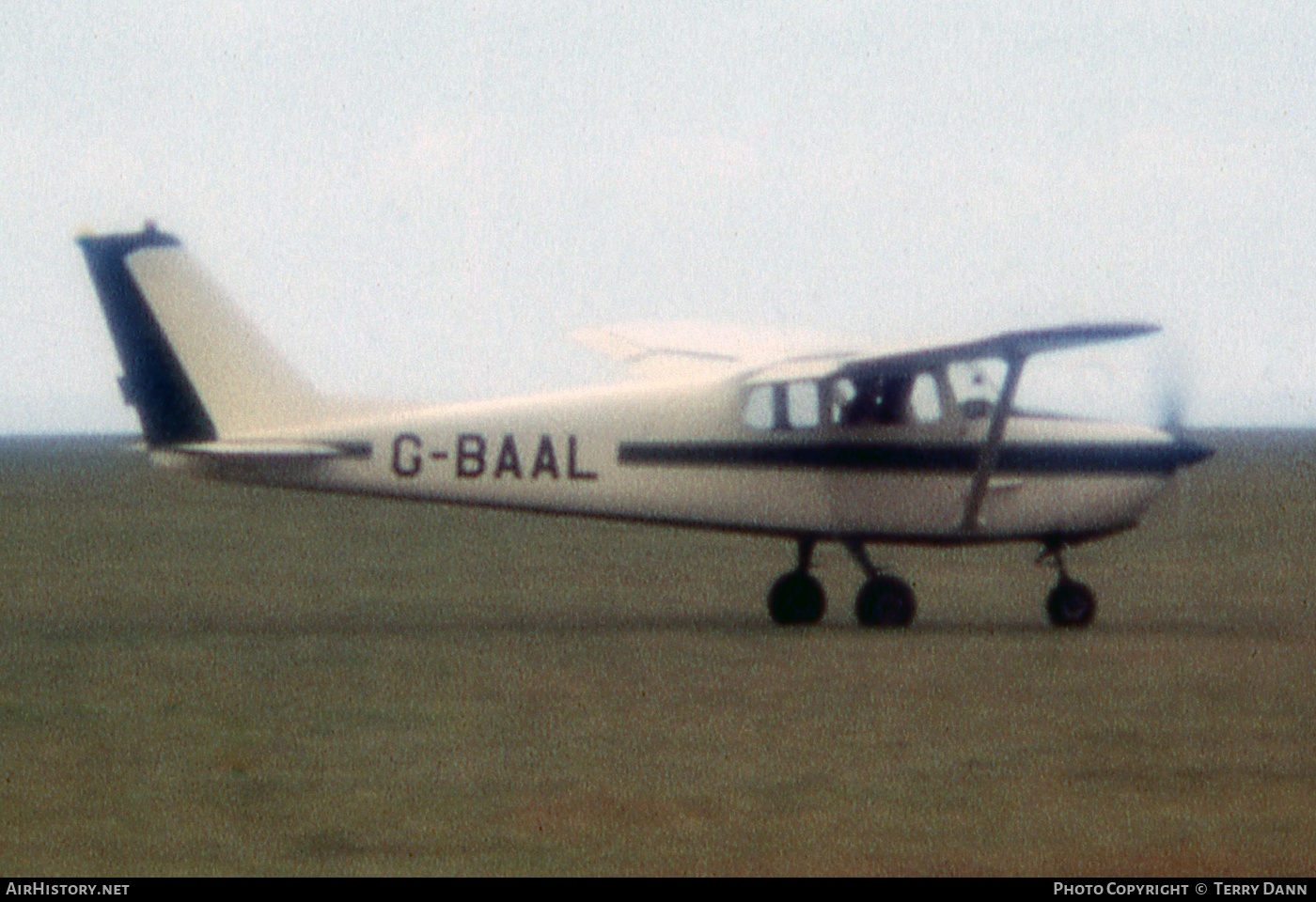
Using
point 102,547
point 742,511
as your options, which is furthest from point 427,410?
point 102,547

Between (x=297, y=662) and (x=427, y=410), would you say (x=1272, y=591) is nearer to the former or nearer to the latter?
(x=427, y=410)

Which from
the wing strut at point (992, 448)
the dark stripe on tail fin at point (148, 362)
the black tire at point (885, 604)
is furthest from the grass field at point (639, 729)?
the dark stripe on tail fin at point (148, 362)

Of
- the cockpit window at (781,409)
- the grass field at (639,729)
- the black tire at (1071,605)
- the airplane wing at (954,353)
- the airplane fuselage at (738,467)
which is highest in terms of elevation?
the airplane wing at (954,353)

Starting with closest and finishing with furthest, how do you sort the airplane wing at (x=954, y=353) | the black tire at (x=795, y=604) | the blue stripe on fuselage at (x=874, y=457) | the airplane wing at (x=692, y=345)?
the airplane wing at (x=954, y=353) → the blue stripe on fuselage at (x=874, y=457) → the black tire at (x=795, y=604) → the airplane wing at (x=692, y=345)

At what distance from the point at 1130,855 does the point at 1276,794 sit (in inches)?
69.6

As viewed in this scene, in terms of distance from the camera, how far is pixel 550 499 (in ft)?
61.0

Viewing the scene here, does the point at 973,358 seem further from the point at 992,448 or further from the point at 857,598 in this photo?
the point at 857,598

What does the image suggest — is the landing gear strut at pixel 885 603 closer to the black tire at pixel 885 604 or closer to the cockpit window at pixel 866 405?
the black tire at pixel 885 604

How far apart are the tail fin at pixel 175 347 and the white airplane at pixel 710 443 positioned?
1cm

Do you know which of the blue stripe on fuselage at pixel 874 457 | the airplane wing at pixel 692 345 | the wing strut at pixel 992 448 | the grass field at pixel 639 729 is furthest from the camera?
the airplane wing at pixel 692 345

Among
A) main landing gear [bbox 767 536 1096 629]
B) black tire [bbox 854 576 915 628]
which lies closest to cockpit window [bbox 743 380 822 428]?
main landing gear [bbox 767 536 1096 629]

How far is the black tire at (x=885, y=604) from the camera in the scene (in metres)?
19.1

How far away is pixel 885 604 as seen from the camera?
62.6ft

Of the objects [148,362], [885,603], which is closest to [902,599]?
[885,603]
